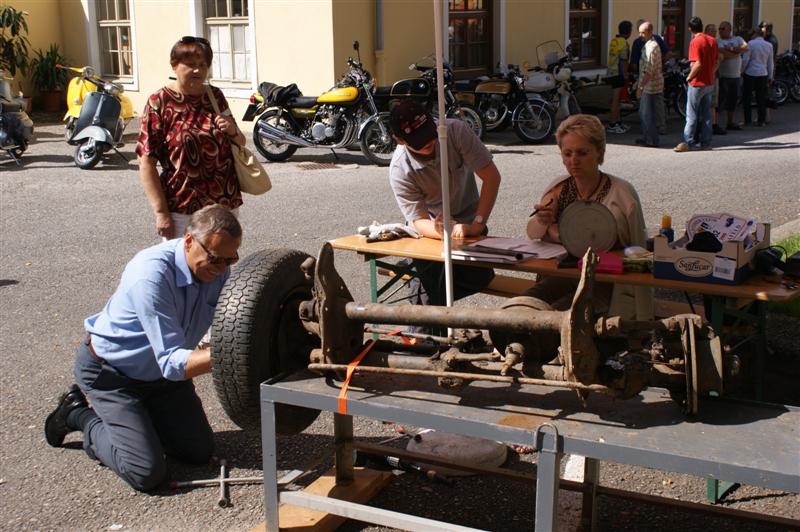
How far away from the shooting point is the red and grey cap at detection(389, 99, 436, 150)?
15.6 ft

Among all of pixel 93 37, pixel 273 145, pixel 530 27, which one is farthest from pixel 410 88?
pixel 93 37

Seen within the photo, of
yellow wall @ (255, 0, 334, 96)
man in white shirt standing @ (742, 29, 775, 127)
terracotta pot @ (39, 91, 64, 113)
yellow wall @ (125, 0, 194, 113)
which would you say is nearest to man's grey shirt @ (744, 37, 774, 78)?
man in white shirt standing @ (742, 29, 775, 127)

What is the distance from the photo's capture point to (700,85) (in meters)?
13.5

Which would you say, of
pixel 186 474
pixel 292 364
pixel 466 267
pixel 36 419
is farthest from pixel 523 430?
pixel 36 419

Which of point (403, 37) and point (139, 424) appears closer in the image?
point (139, 424)

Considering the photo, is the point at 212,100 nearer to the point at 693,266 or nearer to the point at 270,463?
the point at 270,463

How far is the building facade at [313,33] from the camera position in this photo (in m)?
14.5

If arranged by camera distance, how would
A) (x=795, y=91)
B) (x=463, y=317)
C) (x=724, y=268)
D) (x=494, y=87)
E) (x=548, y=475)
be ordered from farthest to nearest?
(x=795, y=91)
(x=494, y=87)
(x=724, y=268)
(x=463, y=317)
(x=548, y=475)

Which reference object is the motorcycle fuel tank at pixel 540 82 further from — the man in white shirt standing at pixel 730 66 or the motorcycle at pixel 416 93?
the man in white shirt standing at pixel 730 66

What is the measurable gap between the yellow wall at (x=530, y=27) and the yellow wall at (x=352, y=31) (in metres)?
3.23

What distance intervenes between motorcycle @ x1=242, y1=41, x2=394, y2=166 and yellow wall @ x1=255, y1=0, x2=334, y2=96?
1.24 m

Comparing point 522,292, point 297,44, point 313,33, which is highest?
point 313,33

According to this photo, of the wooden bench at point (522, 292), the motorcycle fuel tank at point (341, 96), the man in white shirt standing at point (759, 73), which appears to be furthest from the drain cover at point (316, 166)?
the man in white shirt standing at point (759, 73)

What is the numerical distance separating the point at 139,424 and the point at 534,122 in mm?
11075
